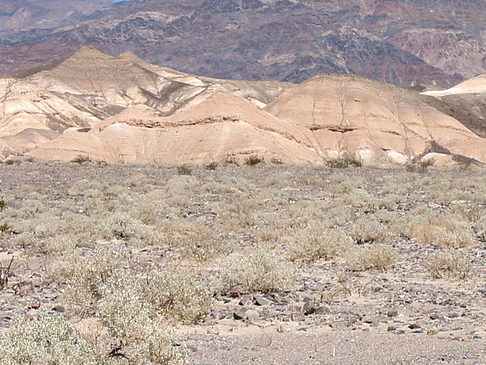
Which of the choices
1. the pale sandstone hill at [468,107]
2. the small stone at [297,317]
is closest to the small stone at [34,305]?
the small stone at [297,317]

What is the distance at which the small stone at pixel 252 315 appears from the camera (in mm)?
6996

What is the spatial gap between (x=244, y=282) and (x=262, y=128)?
41.0m

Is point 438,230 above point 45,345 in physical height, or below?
below

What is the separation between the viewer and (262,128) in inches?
1921

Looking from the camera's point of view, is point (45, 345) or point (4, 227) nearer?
point (45, 345)

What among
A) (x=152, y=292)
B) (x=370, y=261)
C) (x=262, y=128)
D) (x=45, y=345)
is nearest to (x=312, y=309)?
(x=152, y=292)

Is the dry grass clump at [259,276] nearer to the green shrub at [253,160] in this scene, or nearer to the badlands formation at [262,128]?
the green shrub at [253,160]

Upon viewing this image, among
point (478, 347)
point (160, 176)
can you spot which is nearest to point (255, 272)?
point (478, 347)

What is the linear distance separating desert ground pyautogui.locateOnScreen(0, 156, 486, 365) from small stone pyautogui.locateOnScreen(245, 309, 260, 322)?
24 mm

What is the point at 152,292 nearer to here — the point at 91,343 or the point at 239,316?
the point at 239,316

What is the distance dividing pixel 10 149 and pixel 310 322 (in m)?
59.8

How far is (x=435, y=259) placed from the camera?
30.7 feet

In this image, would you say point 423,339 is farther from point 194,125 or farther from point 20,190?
point 194,125

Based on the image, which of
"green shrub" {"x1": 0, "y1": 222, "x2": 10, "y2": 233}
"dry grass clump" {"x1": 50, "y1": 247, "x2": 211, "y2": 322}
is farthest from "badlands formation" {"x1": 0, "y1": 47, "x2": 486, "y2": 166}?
"dry grass clump" {"x1": 50, "y1": 247, "x2": 211, "y2": 322}
